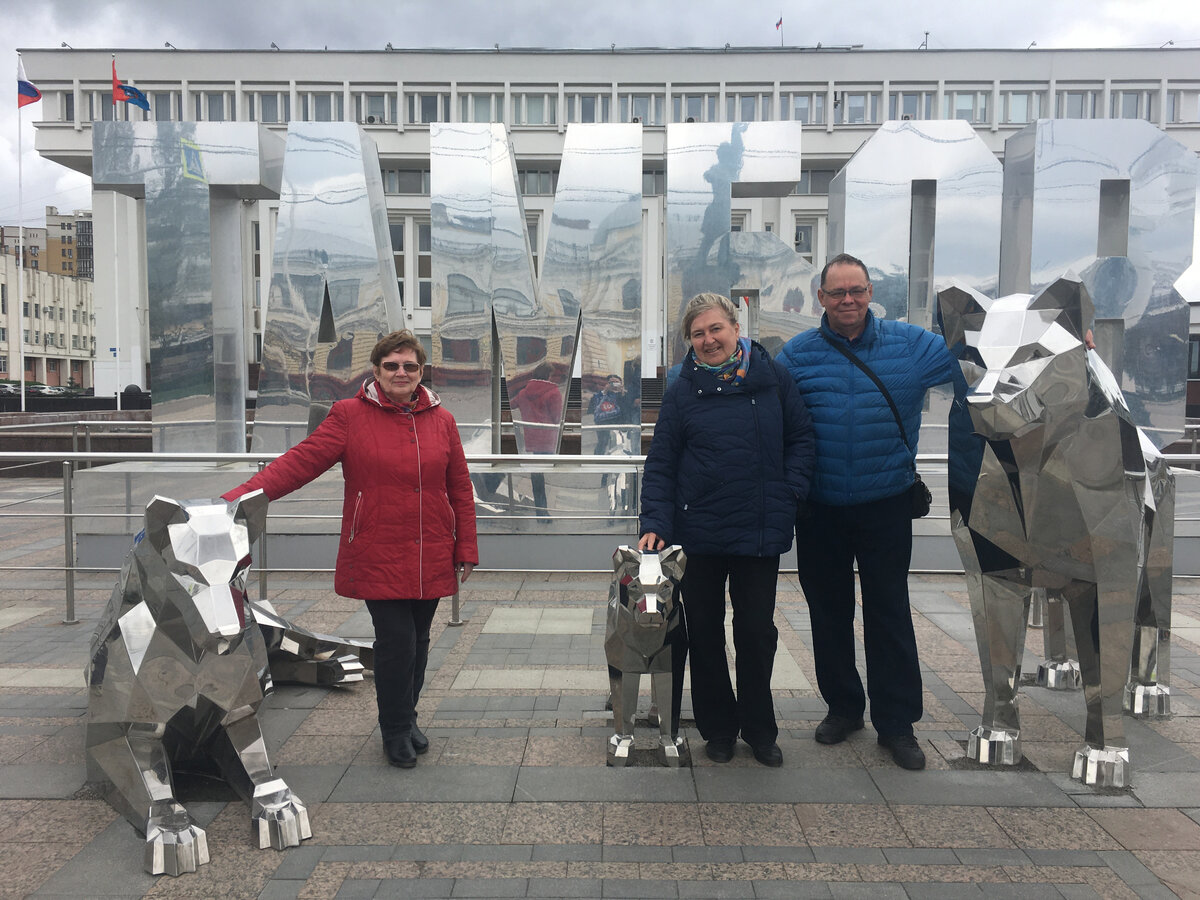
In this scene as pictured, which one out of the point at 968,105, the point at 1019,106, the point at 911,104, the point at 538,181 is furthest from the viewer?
the point at 538,181

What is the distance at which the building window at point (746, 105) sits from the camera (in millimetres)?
39431

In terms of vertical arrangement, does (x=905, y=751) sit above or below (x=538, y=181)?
below

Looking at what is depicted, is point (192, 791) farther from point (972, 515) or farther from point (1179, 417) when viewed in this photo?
point (1179, 417)

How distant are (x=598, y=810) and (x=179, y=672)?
1.68 meters

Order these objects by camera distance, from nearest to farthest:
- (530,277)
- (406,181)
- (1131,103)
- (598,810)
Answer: (598,810) < (530,277) < (1131,103) < (406,181)

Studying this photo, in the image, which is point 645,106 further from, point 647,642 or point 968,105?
point 647,642

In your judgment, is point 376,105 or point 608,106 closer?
point 376,105

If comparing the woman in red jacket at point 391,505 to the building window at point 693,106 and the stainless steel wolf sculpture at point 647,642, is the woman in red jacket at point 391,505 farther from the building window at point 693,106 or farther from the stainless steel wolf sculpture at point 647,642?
the building window at point 693,106

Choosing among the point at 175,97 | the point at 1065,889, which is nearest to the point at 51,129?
the point at 175,97

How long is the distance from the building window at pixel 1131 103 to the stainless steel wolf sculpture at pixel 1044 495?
4291 cm

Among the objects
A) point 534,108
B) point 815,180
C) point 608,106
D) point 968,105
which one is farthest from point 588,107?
point 968,105

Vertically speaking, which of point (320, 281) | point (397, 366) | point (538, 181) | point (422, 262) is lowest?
point (397, 366)

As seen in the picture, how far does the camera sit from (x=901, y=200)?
805 centimetres

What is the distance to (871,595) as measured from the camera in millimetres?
3873
